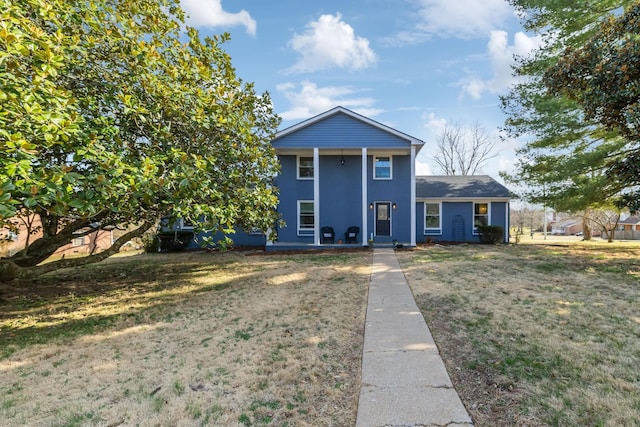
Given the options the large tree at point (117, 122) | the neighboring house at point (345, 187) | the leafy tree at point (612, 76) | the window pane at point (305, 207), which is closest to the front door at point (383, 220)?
the neighboring house at point (345, 187)

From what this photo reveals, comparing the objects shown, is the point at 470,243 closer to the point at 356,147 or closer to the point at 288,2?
the point at 356,147

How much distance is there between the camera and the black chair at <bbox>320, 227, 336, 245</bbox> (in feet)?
51.1

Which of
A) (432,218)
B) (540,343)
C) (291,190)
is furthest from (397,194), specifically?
(540,343)

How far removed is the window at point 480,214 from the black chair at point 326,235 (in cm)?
782

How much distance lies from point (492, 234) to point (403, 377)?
50.0 ft

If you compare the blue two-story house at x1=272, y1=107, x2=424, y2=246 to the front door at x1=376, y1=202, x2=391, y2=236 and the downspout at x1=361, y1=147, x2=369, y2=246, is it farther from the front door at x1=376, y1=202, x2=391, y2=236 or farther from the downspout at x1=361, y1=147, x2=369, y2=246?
the downspout at x1=361, y1=147, x2=369, y2=246

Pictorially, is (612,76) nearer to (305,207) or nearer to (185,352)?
(185,352)

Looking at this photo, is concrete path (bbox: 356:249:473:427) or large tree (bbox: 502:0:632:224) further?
large tree (bbox: 502:0:632:224)

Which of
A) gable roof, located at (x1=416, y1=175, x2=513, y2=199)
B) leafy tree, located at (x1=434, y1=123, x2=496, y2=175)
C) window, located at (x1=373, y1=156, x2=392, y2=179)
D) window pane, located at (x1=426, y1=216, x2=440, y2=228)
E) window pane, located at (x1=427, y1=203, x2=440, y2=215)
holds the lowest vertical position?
window pane, located at (x1=426, y1=216, x2=440, y2=228)

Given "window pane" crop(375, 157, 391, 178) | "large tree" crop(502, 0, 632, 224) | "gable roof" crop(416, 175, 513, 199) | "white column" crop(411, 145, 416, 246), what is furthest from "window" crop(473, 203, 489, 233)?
"window pane" crop(375, 157, 391, 178)

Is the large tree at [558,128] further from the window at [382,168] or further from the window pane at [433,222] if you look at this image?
the window at [382,168]

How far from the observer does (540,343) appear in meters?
3.86

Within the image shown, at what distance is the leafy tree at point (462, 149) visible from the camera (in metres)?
34.9

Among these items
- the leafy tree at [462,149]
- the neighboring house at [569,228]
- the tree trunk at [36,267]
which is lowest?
the neighboring house at [569,228]
